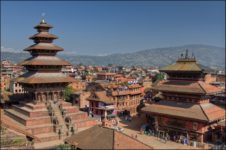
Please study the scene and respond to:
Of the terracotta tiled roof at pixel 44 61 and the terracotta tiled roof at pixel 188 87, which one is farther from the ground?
the terracotta tiled roof at pixel 44 61

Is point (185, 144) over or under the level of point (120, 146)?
under

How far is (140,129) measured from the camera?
39.7 metres

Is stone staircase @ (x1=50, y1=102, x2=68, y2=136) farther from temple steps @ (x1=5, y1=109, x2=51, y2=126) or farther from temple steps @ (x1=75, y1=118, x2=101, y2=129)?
temple steps @ (x1=75, y1=118, x2=101, y2=129)

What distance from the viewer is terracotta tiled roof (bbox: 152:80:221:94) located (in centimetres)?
3428

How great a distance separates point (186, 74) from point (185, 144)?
8914 mm

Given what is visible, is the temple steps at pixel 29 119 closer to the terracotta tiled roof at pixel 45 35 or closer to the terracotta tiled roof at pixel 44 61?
the terracotta tiled roof at pixel 44 61

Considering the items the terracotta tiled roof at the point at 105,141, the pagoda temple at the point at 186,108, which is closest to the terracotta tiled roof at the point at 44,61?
the pagoda temple at the point at 186,108

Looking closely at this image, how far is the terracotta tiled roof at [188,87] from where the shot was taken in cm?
3428

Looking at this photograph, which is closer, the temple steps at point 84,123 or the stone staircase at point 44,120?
the stone staircase at point 44,120

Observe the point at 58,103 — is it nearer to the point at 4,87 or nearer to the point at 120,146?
the point at 120,146

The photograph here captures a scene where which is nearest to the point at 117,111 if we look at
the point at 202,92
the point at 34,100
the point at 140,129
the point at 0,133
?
the point at 140,129

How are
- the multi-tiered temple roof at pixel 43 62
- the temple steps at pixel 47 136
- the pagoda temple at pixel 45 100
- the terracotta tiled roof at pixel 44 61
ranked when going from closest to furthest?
the temple steps at pixel 47 136
the pagoda temple at pixel 45 100
the multi-tiered temple roof at pixel 43 62
the terracotta tiled roof at pixel 44 61

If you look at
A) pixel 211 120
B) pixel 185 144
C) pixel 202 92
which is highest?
pixel 202 92

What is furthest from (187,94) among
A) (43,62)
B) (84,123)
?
(43,62)
